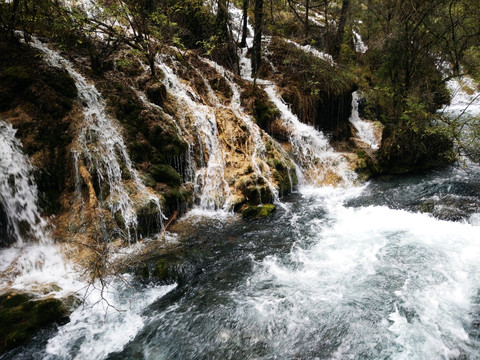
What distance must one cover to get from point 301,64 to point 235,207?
8890 millimetres

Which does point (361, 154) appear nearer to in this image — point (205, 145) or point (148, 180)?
point (205, 145)

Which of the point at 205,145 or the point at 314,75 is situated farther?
the point at 314,75

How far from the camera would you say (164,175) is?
722 cm

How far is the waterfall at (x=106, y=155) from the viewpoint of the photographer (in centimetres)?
608

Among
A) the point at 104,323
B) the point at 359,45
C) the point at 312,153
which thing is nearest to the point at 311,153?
the point at 312,153

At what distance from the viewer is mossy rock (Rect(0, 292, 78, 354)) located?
3666 mm

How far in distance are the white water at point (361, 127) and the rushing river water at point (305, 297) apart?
23.1ft

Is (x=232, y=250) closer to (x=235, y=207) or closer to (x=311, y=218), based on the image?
(x=235, y=207)

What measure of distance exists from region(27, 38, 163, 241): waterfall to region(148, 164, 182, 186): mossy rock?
0.47 m

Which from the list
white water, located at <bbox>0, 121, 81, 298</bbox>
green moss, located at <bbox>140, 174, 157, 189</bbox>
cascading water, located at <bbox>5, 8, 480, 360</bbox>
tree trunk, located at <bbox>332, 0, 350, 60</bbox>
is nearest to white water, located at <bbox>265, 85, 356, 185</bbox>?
cascading water, located at <bbox>5, 8, 480, 360</bbox>

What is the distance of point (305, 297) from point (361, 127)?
39.4ft

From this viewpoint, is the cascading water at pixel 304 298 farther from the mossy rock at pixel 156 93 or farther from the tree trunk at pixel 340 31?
the tree trunk at pixel 340 31

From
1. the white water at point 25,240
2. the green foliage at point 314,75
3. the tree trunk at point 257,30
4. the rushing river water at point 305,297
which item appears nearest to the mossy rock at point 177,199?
the rushing river water at point 305,297

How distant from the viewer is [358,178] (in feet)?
31.9
